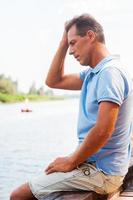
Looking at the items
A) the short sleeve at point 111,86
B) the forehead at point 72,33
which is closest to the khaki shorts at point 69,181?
the short sleeve at point 111,86

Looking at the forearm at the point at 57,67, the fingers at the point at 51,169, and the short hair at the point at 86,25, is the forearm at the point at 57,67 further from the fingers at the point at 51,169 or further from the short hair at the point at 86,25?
the fingers at the point at 51,169

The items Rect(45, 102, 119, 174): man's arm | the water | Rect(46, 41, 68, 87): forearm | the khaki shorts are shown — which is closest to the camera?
Rect(45, 102, 119, 174): man's arm

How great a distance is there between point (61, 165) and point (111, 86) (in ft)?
1.37

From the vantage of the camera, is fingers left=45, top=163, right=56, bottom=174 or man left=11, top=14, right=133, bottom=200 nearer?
man left=11, top=14, right=133, bottom=200

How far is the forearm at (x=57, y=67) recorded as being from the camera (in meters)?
2.73

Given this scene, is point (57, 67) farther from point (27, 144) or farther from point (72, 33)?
point (27, 144)

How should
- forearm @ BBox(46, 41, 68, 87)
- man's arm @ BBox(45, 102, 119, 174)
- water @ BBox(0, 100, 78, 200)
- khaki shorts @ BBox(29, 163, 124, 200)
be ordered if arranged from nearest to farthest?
1. man's arm @ BBox(45, 102, 119, 174)
2. khaki shorts @ BBox(29, 163, 124, 200)
3. forearm @ BBox(46, 41, 68, 87)
4. water @ BBox(0, 100, 78, 200)

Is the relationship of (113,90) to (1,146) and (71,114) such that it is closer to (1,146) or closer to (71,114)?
(1,146)

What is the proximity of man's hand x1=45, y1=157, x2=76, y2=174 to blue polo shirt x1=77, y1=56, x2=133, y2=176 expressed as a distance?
0.09 m

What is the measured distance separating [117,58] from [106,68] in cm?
16

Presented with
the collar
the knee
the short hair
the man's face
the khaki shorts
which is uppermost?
the short hair

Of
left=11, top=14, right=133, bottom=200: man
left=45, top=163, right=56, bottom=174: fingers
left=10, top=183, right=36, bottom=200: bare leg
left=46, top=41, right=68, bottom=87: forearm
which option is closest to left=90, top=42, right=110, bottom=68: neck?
left=11, top=14, right=133, bottom=200: man

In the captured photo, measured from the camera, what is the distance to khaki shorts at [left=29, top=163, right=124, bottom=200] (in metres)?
2.29

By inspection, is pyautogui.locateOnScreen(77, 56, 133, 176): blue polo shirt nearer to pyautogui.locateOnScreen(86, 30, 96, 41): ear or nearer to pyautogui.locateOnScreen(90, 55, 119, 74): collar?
pyautogui.locateOnScreen(90, 55, 119, 74): collar
